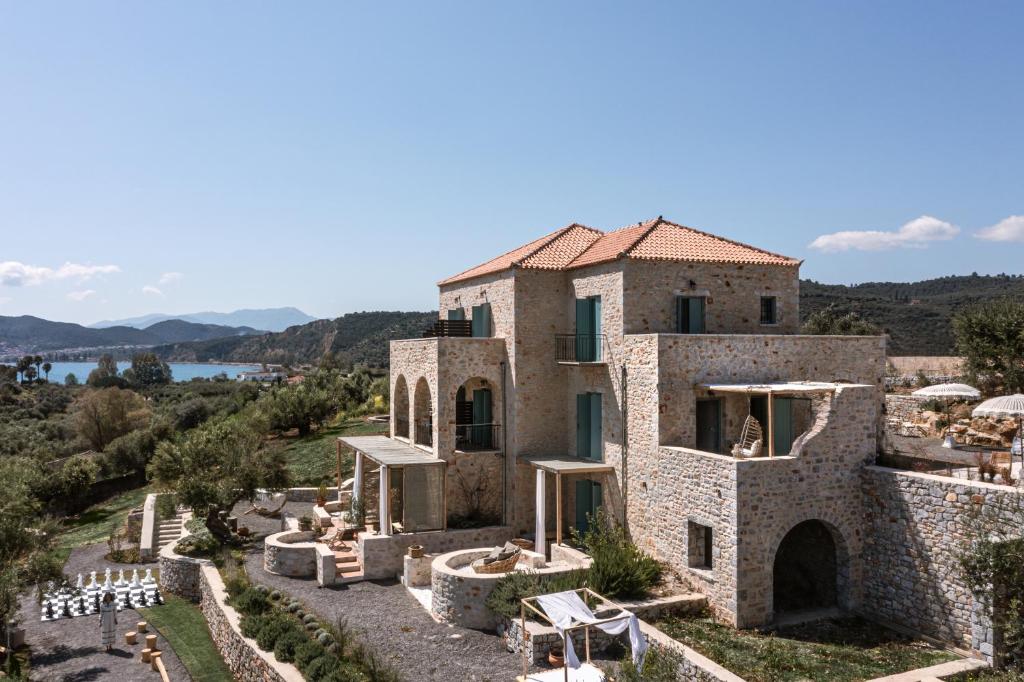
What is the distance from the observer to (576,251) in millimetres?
23422

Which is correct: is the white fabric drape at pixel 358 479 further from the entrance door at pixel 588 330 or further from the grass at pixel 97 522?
the grass at pixel 97 522

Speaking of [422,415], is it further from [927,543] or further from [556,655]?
[927,543]

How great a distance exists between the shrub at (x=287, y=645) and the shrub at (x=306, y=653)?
0.22 meters

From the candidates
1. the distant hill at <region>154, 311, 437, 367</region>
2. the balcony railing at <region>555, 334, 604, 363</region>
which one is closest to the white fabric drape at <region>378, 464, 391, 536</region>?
the balcony railing at <region>555, 334, 604, 363</region>

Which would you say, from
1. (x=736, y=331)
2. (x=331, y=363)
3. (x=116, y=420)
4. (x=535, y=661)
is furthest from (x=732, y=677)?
(x=331, y=363)

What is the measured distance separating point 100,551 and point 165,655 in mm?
13509

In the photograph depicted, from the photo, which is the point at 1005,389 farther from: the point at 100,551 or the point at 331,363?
the point at 331,363

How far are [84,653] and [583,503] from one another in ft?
46.9

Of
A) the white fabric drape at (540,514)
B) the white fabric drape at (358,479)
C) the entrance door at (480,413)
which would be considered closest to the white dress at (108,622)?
the white fabric drape at (358,479)

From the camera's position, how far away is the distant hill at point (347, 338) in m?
109

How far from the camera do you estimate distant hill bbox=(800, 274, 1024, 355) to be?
55906 millimetres

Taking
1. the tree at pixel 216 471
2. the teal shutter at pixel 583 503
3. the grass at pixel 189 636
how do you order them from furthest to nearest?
the tree at pixel 216 471 < the teal shutter at pixel 583 503 < the grass at pixel 189 636

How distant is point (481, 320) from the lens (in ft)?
78.3

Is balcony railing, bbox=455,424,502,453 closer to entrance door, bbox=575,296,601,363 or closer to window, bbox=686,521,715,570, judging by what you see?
entrance door, bbox=575,296,601,363
